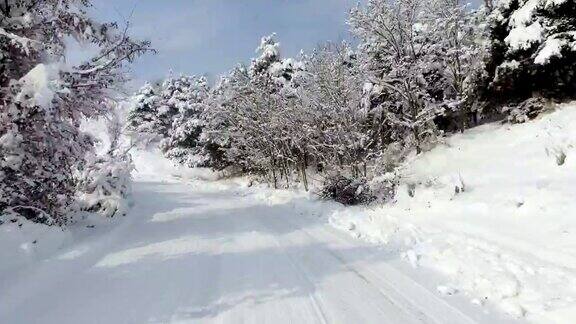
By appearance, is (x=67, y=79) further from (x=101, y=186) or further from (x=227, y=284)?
(x=101, y=186)

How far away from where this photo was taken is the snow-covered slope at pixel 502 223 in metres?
6.33

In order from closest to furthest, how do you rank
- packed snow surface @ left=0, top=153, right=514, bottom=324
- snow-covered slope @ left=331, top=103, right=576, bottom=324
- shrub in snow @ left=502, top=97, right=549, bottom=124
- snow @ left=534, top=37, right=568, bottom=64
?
1. packed snow surface @ left=0, top=153, right=514, bottom=324
2. snow-covered slope @ left=331, top=103, right=576, bottom=324
3. snow @ left=534, top=37, right=568, bottom=64
4. shrub in snow @ left=502, top=97, right=549, bottom=124

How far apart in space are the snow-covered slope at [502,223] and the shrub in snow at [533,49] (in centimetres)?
227

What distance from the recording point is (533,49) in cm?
2133

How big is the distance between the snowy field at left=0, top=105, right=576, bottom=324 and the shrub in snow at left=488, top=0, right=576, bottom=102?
522 centimetres

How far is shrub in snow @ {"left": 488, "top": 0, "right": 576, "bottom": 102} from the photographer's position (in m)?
20.0

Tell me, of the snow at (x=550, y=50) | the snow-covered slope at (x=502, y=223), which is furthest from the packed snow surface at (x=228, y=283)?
the snow at (x=550, y=50)

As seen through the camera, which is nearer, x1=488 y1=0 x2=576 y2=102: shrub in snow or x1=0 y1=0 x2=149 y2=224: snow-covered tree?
x1=0 y1=0 x2=149 y2=224: snow-covered tree

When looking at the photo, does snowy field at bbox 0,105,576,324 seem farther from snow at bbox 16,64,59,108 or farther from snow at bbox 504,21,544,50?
snow at bbox 504,21,544,50

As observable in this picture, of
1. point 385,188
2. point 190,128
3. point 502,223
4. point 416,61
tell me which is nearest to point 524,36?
point 416,61

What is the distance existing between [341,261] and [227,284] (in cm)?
219

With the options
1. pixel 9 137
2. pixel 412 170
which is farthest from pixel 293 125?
pixel 9 137

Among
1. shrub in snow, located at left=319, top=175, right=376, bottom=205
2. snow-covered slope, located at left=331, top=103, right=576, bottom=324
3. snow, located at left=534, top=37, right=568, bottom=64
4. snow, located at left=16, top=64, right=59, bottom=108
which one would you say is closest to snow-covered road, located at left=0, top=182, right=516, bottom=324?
snow-covered slope, located at left=331, top=103, right=576, bottom=324

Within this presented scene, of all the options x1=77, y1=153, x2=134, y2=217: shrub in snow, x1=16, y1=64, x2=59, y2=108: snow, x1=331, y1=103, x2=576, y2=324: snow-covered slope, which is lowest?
x1=331, y1=103, x2=576, y2=324: snow-covered slope
